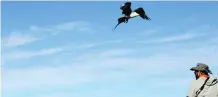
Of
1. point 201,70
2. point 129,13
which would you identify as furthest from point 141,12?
point 201,70

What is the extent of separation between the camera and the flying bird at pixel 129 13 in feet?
48.2

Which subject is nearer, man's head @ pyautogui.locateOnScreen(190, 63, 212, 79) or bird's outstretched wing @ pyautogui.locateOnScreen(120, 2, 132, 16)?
man's head @ pyautogui.locateOnScreen(190, 63, 212, 79)

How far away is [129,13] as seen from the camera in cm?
1491

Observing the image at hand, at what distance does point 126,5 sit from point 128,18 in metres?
0.66

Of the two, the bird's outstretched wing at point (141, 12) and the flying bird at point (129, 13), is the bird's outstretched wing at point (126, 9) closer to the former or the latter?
the flying bird at point (129, 13)

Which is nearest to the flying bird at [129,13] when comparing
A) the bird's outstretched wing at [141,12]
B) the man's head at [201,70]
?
the bird's outstretched wing at [141,12]

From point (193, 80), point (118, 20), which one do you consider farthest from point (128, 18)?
point (193, 80)

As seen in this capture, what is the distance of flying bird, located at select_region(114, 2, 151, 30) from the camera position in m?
14.7

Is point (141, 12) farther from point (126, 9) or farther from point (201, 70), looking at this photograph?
point (201, 70)

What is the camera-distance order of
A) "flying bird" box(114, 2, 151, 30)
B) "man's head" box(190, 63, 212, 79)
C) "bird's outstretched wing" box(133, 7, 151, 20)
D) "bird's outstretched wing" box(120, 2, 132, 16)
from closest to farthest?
"man's head" box(190, 63, 212, 79) < "flying bird" box(114, 2, 151, 30) < "bird's outstretched wing" box(120, 2, 132, 16) < "bird's outstretched wing" box(133, 7, 151, 20)

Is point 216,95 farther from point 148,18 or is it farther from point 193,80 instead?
point 148,18

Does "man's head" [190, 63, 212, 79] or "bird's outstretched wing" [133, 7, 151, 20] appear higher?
"bird's outstretched wing" [133, 7, 151, 20]

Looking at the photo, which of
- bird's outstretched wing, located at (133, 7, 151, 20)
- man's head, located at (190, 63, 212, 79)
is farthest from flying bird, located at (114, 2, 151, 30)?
man's head, located at (190, 63, 212, 79)

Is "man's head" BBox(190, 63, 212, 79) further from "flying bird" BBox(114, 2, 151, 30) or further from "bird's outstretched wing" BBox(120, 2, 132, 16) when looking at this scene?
"bird's outstretched wing" BBox(120, 2, 132, 16)
